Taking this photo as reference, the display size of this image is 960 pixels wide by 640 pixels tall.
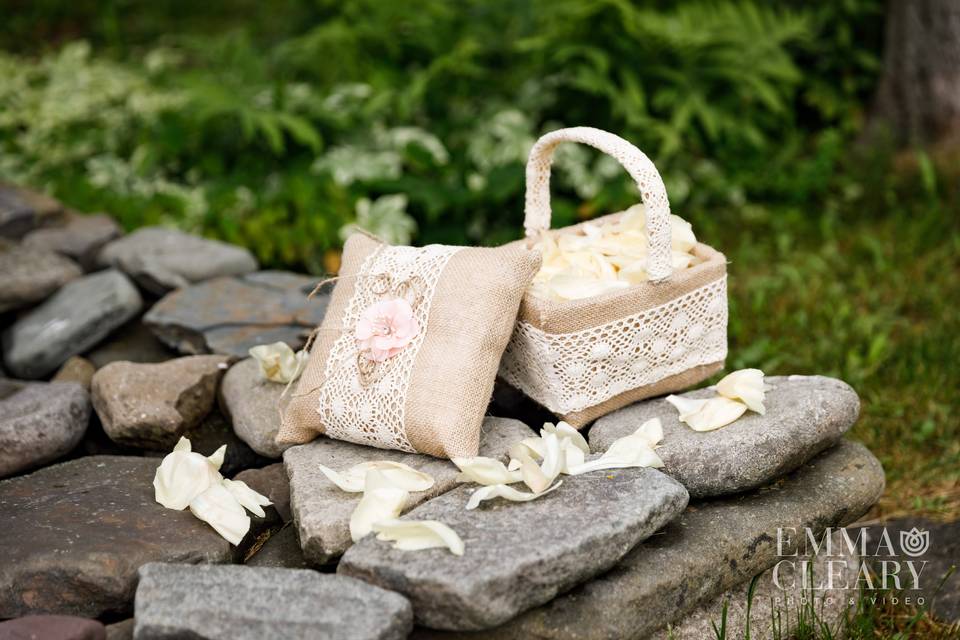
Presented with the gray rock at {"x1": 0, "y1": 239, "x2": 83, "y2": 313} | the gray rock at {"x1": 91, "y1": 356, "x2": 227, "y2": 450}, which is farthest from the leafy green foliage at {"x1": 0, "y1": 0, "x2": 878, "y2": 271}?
the gray rock at {"x1": 91, "y1": 356, "x2": 227, "y2": 450}

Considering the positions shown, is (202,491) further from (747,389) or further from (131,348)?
(747,389)

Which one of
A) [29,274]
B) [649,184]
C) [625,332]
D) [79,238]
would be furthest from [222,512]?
[79,238]

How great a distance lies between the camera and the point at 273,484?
2.67 meters

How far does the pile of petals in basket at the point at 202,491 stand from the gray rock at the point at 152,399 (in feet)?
1.29

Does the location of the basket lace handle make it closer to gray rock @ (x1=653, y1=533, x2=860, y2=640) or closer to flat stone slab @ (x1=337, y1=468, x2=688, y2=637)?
flat stone slab @ (x1=337, y1=468, x2=688, y2=637)

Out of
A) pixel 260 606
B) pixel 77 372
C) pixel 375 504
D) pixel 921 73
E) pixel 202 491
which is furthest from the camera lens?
pixel 921 73

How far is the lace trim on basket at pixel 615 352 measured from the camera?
2.50 meters

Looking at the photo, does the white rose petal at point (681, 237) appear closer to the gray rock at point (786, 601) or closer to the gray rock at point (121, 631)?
the gray rock at point (786, 601)

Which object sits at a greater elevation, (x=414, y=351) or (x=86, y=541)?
(x=414, y=351)

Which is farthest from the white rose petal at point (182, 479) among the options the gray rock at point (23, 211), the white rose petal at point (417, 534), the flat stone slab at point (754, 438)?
the gray rock at point (23, 211)

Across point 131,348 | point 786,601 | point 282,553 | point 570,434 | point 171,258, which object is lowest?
point 786,601

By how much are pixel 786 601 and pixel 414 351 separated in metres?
1.09

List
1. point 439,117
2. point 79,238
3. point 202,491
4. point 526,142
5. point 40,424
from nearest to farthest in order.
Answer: point 202,491 < point 40,424 < point 79,238 < point 526,142 < point 439,117

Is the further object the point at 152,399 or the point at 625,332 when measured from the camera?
the point at 152,399
